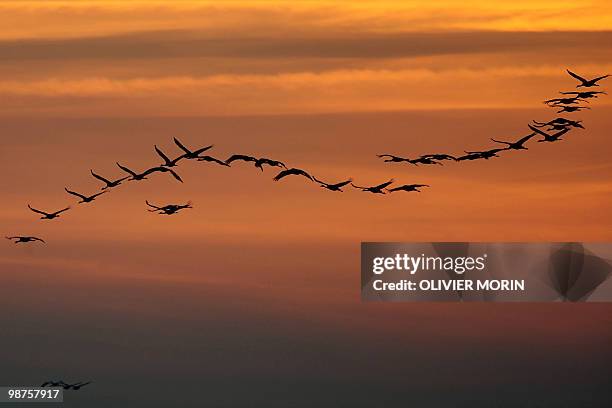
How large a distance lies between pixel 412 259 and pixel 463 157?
3.99 m

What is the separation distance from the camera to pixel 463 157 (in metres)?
55.3

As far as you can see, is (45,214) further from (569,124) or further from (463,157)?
(569,124)

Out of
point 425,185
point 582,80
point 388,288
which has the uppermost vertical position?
point 582,80

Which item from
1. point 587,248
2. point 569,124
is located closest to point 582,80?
point 569,124

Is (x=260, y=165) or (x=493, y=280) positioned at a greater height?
(x=260, y=165)

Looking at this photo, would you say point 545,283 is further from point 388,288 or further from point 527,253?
point 388,288

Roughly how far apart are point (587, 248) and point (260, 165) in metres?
12.2

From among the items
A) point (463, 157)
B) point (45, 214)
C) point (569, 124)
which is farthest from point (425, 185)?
point (45, 214)

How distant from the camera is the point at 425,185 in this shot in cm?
5500

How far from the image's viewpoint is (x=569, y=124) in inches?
2190

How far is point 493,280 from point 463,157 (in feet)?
14.5

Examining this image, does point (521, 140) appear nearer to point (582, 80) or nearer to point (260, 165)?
point (582, 80)

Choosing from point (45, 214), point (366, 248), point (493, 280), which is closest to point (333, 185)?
point (366, 248)

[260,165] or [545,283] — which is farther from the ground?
[260,165]
